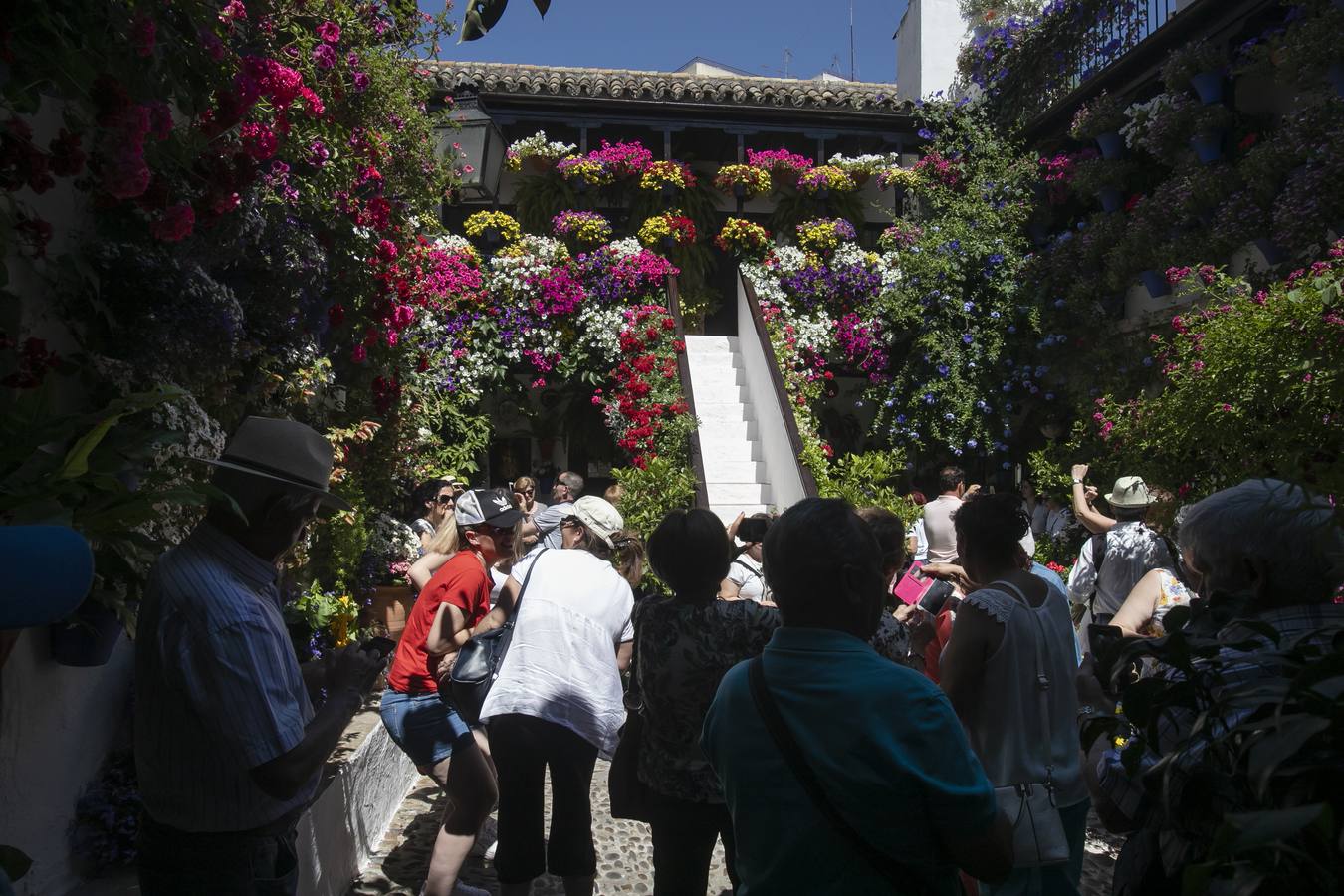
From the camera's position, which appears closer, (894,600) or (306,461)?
(306,461)

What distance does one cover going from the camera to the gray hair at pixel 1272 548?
1890 mm

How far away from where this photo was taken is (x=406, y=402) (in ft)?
22.6

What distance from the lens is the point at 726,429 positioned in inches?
511

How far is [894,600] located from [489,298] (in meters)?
9.83

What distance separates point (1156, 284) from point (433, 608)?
8497mm

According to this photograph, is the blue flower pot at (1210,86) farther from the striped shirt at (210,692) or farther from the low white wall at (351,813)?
the striped shirt at (210,692)

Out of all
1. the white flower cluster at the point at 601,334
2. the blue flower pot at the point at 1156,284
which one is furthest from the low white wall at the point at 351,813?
the blue flower pot at the point at 1156,284

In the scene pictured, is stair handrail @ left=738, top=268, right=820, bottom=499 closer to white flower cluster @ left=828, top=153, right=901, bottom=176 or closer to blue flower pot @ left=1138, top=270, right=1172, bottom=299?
white flower cluster @ left=828, top=153, right=901, bottom=176

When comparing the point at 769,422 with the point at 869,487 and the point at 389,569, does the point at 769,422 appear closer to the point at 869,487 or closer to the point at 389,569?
the point at 869,487

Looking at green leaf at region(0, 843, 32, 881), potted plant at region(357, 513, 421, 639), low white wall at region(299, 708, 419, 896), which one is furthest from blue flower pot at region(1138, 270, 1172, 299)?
green leaf at region(0, 843, 32, 881)

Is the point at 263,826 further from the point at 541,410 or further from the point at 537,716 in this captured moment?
the point at 541,410

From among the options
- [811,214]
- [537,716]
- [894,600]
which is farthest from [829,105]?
[537,716]

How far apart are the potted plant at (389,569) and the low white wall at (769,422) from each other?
13.2 ft

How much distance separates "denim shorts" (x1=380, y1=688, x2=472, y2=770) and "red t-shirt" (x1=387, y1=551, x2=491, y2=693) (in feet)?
0.17
